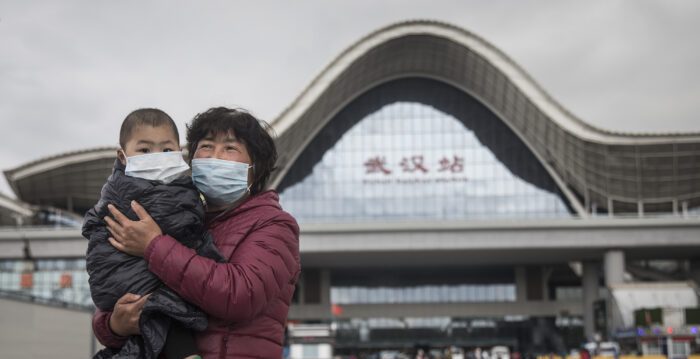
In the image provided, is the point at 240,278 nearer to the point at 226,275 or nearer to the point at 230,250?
the point at 226,275

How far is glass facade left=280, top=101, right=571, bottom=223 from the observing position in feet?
160

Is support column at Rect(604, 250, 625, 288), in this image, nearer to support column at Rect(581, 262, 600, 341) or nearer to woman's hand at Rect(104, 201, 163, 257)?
support column at Rect(581, 262, 600, 341)

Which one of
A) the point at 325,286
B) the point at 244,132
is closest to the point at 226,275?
the point at 244,132

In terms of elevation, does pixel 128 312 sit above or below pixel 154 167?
below

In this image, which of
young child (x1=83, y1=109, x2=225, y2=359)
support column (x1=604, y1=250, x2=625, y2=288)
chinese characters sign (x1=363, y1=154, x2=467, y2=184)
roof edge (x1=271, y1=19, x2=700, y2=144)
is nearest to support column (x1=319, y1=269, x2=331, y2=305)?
chinese characters sign (x1=363, y1=154, x2=467, y2=184)

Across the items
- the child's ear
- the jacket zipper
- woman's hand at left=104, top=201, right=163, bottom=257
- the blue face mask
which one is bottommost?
the jacket zipper

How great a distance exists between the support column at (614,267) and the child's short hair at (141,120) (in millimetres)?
41679

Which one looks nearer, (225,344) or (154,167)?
(225,344)

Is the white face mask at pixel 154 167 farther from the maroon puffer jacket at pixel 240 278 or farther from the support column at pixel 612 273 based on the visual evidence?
the support column at pixel 612 273

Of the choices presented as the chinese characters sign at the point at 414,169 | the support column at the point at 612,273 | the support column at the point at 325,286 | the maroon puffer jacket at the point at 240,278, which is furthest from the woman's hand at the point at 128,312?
the support column at the point at 325,286

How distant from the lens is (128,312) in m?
2.70

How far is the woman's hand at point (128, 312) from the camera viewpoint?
270cm

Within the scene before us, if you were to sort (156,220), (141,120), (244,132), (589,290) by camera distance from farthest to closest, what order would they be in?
1. (589,290)
2. (244,132)
3. (141,120)
4. (156,220)

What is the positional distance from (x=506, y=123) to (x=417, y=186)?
24.7 ft
